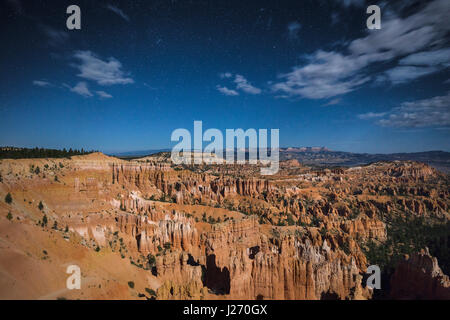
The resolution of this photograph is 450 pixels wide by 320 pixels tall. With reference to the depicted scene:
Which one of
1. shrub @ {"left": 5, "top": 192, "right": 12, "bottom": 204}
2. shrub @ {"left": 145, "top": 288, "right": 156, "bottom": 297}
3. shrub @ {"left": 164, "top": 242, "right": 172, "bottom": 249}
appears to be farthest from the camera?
shrub @ {"left": 164, "top": 242, "right": 172, "bottom": 249}

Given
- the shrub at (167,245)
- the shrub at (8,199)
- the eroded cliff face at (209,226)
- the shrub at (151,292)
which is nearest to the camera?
the eroded cliff face at (209,226)

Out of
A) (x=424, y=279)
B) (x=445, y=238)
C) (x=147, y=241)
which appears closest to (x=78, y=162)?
(x=147, y=241)

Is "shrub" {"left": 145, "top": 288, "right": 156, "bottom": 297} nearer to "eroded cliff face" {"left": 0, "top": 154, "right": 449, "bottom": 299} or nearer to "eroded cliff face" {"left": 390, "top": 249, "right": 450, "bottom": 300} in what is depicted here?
"eroded cliff face" {"left": 0, "top": 154, "right": 449, "bottom": 299}

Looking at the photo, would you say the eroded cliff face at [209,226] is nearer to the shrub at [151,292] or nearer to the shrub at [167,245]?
the shrub at [167,245]

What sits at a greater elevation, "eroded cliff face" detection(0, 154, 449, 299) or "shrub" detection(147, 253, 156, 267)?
"eroded cliff face" detection(0, 154, 449, 299)

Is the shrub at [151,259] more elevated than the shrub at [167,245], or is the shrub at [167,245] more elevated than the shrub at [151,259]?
the shrub at [167,245]

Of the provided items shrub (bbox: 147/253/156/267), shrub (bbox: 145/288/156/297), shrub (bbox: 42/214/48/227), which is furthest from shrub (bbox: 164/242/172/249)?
shrub (bbox: 42/214/48/227)

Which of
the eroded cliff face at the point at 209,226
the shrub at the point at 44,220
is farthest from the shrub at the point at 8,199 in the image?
the shrub at the point at 44,220

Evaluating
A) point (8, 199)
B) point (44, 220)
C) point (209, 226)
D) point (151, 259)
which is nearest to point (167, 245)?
point (151, 259)
